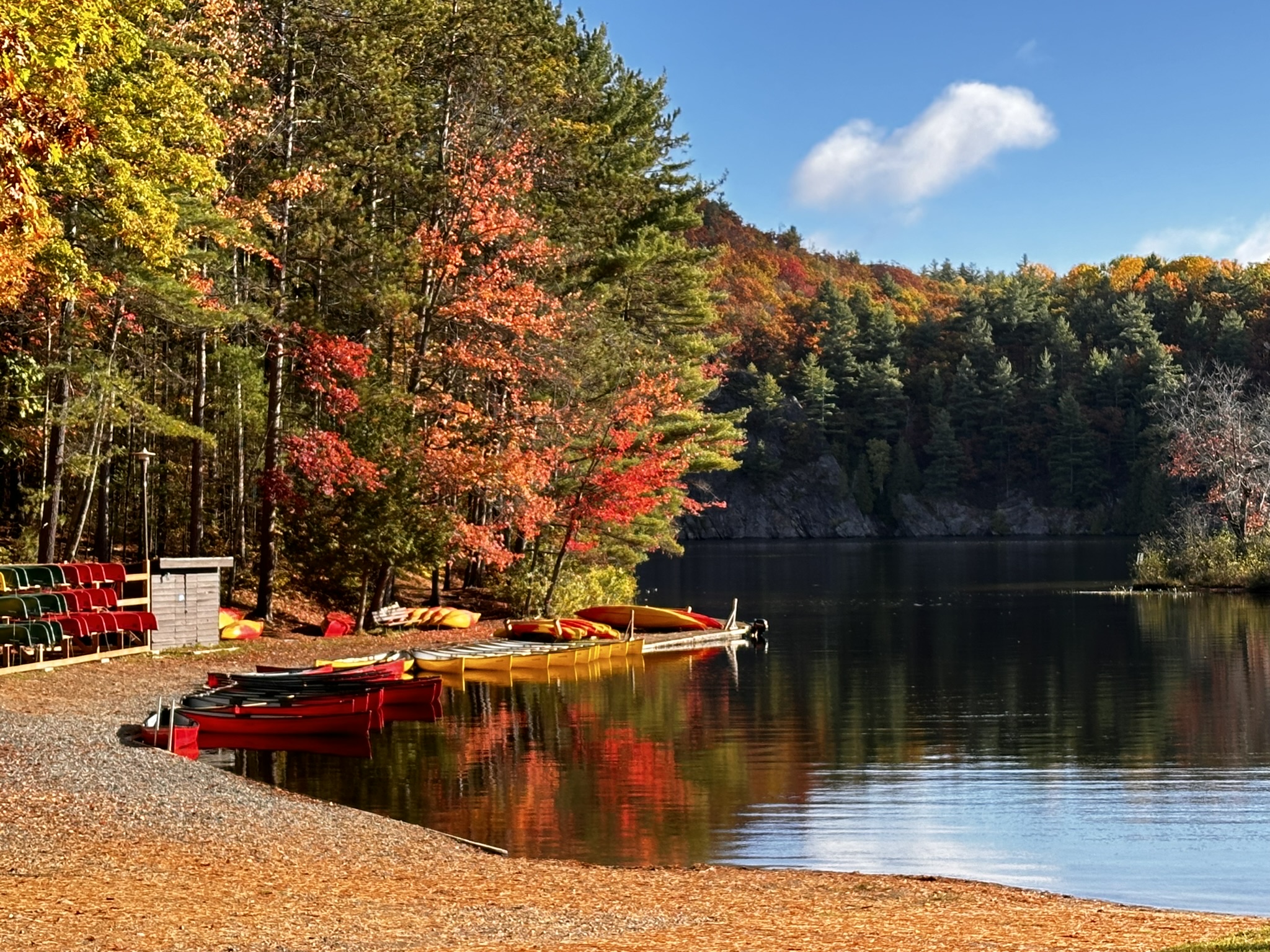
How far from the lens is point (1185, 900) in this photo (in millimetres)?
13977

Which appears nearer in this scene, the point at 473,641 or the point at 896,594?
the point at 473,641

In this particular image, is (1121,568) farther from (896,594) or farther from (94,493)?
(94,493)

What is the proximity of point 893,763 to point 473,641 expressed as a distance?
52.8 ft

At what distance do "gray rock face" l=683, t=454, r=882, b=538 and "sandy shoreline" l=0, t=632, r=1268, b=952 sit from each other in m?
121

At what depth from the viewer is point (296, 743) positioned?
22.9 m

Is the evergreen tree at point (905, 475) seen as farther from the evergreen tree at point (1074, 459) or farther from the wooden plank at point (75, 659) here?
the wooden plank at point (75, 659)

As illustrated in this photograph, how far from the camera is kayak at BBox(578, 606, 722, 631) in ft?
141

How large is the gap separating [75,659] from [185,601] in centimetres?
388

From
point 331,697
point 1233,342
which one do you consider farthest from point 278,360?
point 1233,342

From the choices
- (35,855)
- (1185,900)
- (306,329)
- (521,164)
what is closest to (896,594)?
(521,164)

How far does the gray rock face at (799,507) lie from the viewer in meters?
137

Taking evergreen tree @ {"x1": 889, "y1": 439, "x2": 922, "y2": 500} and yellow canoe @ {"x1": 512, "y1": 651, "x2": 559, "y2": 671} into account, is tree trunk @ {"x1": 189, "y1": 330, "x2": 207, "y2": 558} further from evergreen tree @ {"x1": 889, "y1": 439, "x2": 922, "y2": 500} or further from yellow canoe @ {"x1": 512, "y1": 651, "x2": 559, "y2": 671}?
evergreen tree @ {"x1": 889, "y1": 439, "x2": 922, "y2": 500}

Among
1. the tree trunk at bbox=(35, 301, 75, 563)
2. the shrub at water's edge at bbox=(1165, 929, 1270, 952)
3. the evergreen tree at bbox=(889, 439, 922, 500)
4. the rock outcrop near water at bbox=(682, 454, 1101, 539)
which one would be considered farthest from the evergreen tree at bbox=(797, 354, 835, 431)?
the shrub at water's edge at bbox=(1165, 929, 1270, 952)

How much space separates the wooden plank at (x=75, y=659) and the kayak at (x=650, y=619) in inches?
643
